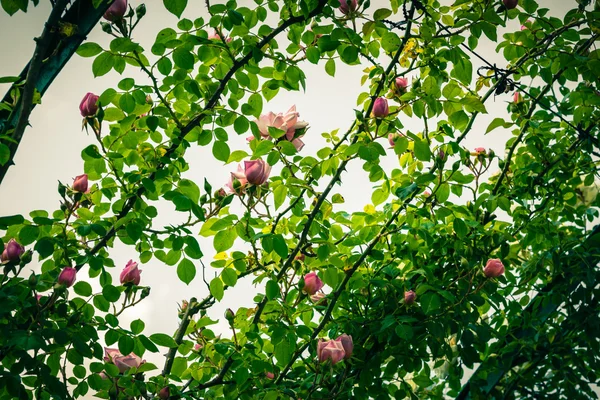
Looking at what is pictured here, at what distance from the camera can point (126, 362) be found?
131cm

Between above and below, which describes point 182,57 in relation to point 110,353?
above

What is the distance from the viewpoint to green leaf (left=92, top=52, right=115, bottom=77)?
Answer: 3.88 ft

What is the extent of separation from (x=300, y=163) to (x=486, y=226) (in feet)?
2.44

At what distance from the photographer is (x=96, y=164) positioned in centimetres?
134

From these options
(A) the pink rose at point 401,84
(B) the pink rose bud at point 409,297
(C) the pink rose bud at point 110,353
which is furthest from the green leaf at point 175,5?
(B) the pink rose bud at point 409,297

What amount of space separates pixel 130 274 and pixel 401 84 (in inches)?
35.6

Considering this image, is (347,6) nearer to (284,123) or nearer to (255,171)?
(284,123)

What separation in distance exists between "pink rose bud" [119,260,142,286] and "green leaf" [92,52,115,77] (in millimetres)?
473

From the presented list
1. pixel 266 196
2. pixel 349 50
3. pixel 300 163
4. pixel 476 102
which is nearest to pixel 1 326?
pixel 266 196

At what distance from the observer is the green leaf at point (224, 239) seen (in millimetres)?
1273

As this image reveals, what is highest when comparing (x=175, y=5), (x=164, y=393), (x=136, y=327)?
(x=175, y=5)

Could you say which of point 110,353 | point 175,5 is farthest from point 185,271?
point 175,5

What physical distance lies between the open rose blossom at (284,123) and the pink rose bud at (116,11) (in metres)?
0.38

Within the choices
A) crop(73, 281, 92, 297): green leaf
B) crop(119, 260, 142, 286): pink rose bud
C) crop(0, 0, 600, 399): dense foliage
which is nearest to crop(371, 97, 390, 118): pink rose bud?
crop(0, 0, 600, 399): dense foliage
